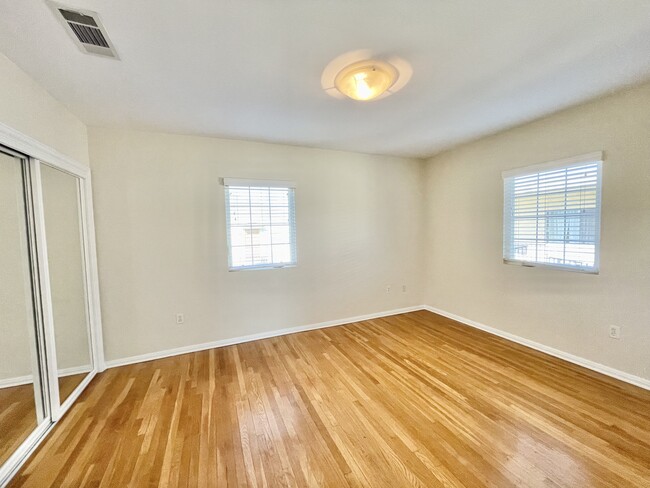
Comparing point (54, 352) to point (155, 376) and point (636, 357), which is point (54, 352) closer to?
point (155, 376)

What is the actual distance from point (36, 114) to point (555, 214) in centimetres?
468

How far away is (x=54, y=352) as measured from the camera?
2053mm

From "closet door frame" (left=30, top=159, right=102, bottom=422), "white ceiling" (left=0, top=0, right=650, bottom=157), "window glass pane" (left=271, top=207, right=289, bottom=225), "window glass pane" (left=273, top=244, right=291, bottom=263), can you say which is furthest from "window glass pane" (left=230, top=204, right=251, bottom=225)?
"closet door frame" (left=30, top=159, right=102, bottom=422)

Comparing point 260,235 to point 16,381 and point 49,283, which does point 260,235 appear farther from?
point 16,381

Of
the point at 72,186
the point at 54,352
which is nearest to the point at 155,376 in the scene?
the point at 54,352

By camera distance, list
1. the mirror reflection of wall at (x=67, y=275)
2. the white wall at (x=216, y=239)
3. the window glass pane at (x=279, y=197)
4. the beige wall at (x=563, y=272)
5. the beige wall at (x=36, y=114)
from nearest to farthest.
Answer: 1. the beige wall at (x=36, y=114)
2. the mirror reflection of wall at (x=67, y=275)
3. the beige wall at (x=563, y=272)
4. the white wall at (x=216, y=239)
5. the window glass pane at (x=279, y=197)

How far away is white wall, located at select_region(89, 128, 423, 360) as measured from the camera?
113 inches

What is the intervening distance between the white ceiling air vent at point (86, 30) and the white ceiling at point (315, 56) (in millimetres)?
49

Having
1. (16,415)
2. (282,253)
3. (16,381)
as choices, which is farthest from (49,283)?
(282,253)

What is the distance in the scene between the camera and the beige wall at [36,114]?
1.64 m

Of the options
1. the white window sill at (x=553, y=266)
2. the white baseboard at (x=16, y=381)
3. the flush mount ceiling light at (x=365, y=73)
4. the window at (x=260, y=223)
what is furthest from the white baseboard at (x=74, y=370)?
the white window sill at (x=553, y=266)

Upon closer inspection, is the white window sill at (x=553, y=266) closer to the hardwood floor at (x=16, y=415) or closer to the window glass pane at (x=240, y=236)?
the window glass pane at (x=240, y=236)

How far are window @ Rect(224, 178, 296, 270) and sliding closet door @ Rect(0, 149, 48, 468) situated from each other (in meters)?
1.69

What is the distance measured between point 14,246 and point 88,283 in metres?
0.92
